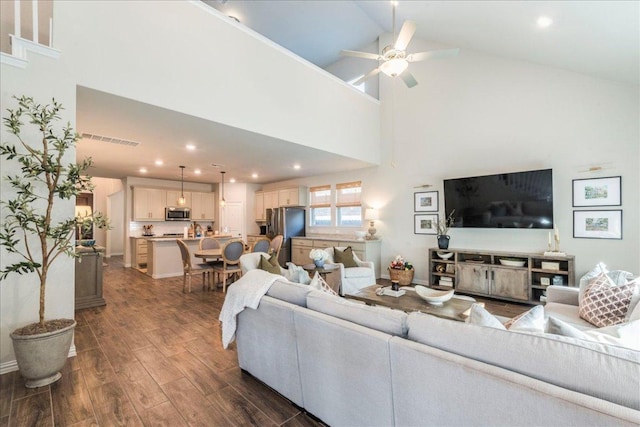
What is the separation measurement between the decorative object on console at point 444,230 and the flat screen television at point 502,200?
0.26 feet

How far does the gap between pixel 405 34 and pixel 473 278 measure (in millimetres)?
3873

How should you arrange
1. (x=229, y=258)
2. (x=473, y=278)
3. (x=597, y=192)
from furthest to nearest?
(x=229, y=258) → (x=473, y=278) → (x=597, y=192)

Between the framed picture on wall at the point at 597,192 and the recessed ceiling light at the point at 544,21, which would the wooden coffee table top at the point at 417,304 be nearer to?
the framed picture on wall at the point at 597,192

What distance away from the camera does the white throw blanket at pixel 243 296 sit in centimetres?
224

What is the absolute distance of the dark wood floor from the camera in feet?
6.22

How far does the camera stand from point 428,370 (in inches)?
50.9

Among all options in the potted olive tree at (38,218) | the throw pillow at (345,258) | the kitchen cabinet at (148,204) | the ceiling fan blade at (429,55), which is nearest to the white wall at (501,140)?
the throw pillow at (345,258)

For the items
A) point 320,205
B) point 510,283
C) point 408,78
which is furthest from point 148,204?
A: point 510,283

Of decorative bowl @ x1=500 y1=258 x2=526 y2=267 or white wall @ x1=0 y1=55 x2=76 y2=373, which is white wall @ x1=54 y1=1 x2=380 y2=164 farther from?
decorative bowl @ x1=500 y1=258 x2=526 y2=267

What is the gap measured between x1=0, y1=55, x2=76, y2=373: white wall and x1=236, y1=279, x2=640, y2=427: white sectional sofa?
6.52 ft

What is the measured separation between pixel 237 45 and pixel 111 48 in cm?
151

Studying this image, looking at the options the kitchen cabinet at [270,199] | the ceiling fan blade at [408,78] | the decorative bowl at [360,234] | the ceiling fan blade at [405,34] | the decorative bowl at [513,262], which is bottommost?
the decorative bowl at [513,262]

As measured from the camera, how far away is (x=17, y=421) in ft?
6.06

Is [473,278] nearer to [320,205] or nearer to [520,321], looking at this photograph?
[520,321]
